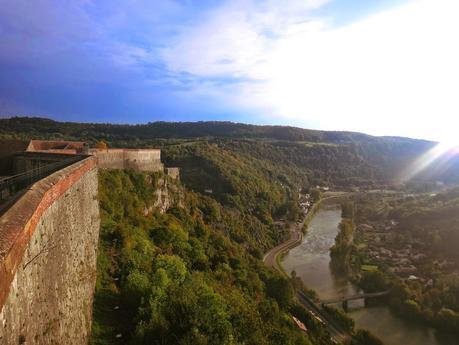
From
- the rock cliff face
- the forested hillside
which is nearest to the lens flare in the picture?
the forested hillside

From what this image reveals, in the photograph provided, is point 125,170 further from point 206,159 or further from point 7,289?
point 206,159

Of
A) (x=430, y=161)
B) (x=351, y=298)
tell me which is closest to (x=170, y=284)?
(x=351, y=298)

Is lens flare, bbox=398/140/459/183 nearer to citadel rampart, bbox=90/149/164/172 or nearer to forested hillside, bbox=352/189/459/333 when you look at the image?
forested hillside, bbox=352/189/459/333

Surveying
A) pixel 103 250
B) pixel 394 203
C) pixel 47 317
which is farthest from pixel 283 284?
pixel 394 203

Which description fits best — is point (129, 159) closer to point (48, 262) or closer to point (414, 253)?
point (48, 262)

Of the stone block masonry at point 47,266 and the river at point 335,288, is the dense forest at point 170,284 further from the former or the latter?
the river at point 335,288
